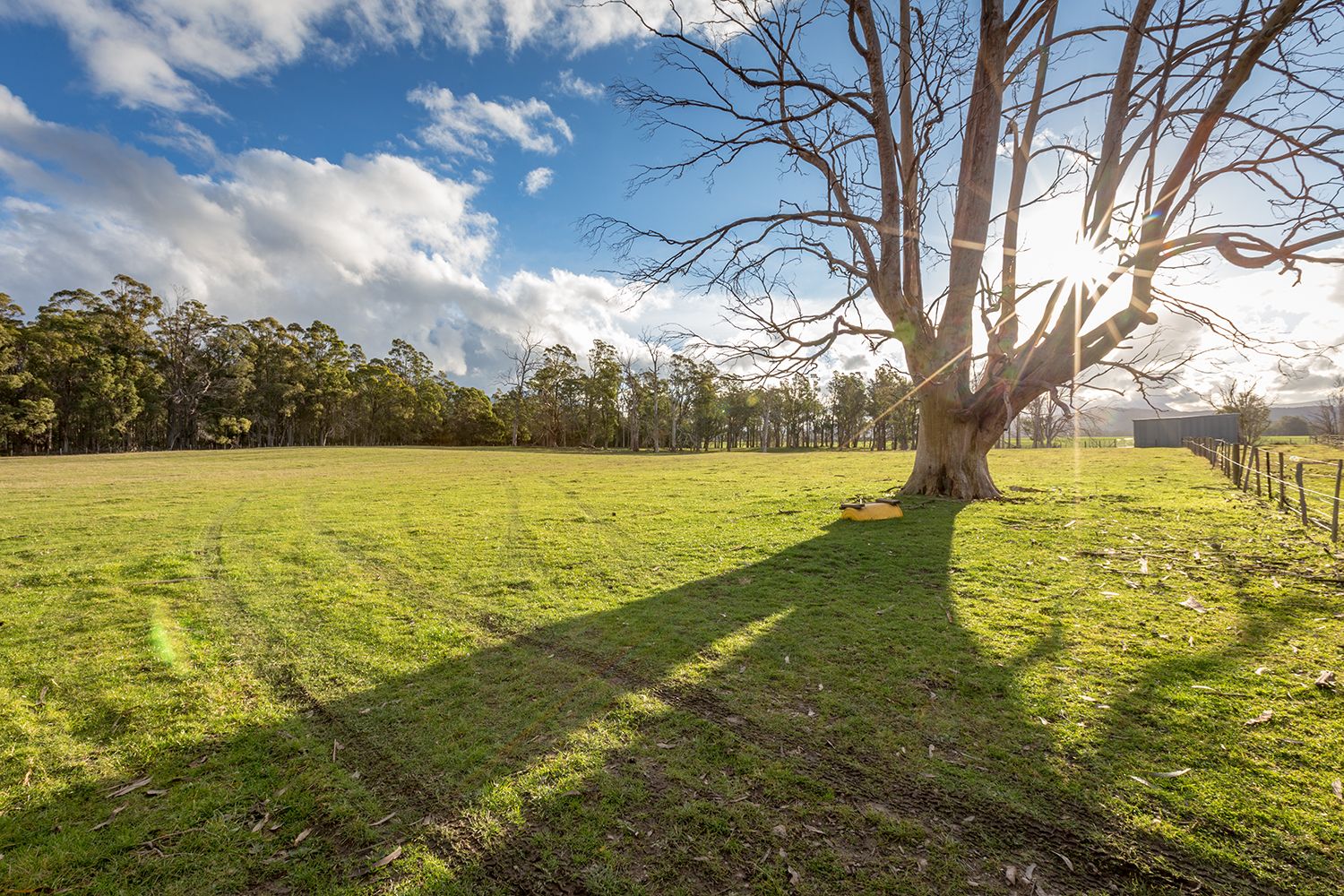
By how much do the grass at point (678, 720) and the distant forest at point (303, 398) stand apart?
69.1 feet

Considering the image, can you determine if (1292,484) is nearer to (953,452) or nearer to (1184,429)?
(953,452)

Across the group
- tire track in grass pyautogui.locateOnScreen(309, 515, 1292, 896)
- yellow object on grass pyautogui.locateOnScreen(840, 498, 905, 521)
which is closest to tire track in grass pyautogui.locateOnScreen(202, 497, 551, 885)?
tire track in grass pyautogui.locateOnScreen(309, 515, 1292, 896)

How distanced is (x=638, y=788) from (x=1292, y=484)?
14516 mm

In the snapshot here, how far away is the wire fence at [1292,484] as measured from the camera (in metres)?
8.93

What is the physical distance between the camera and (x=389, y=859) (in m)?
2.62

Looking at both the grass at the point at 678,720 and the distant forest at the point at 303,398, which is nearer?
the grass at the point at 678,720

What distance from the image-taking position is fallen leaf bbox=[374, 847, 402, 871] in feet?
8.47

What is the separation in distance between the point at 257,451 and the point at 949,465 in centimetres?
4605

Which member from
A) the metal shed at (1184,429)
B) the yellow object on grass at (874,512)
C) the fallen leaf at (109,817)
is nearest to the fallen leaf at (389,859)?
the fallen leaf at (109,817)

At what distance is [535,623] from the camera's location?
5.74 metres

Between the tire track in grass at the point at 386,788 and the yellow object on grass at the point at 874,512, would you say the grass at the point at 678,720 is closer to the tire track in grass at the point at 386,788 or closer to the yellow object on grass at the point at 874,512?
Answer: the tire track in grass at the point at 386,788

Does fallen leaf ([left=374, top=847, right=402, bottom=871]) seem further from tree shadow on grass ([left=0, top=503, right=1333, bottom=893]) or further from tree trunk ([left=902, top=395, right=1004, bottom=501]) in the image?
tree trunk ([left=902, top=395, right=1004, bottom=501])

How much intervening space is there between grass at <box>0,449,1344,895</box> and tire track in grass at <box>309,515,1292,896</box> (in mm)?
15

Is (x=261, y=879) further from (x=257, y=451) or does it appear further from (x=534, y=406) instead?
(x=534, y=406)
